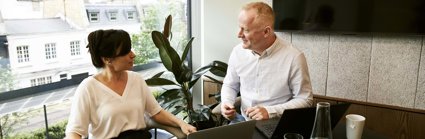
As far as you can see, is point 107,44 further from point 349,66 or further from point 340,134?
point 349,66

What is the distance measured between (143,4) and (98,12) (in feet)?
1.46

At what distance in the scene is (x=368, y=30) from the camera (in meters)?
2.12

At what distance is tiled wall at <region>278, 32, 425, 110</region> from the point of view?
2049mm

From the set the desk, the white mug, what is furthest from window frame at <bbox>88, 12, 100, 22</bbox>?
the white mug

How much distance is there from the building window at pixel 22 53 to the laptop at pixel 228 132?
144 centimetres

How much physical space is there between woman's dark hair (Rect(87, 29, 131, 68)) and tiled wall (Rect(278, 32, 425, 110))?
1423 millimetres

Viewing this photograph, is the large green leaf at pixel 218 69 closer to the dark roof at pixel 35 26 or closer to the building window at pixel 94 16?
the building window at pixel 94 16

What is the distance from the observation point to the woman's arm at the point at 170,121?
157 cm

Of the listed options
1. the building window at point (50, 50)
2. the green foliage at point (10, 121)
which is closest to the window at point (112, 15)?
the building window at point (50, 50)

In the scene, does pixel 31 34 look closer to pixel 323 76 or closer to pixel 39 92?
pixel 39 92

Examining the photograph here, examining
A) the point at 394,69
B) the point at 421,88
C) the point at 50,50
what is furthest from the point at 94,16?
the point at 421,88

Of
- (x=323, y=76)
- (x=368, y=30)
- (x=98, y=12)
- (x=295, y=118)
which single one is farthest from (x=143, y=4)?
(x=295, y=118)

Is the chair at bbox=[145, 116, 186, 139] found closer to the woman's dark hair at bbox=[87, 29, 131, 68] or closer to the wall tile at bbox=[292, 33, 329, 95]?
the woman's dark hair at bbox=[87, 29, 131, 68]

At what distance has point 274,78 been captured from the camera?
1790 millimetres
